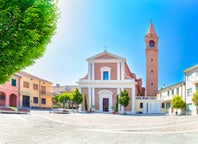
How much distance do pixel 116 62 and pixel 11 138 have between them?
121 feet

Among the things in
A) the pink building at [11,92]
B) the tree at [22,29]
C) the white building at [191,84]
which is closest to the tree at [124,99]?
the white building at [191,84]

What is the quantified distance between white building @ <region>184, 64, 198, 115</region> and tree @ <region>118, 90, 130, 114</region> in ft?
33.0

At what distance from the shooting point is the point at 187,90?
139ft

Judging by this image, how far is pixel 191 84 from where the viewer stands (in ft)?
135

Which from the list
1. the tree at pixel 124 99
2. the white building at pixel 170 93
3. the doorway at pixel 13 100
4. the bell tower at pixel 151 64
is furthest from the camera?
the bell tower at pixel 151 64

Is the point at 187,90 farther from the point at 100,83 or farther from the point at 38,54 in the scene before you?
the point at 38,54

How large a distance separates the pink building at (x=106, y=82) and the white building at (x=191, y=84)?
368 inches

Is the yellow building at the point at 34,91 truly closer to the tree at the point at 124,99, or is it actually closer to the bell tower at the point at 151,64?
the tree at the point at 124,99

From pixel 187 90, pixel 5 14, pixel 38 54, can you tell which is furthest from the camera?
pixel 187 90

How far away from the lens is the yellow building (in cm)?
4966

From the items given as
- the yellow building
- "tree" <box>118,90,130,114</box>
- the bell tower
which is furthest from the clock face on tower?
the yellow building

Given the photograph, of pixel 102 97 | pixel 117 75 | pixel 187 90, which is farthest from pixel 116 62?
pixel 187 90

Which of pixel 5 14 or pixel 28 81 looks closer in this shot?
pixel 5 14

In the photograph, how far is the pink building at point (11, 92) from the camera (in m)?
41.9
